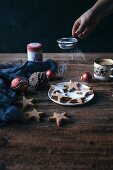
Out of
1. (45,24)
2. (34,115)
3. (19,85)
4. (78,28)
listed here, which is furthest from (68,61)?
(45,24)

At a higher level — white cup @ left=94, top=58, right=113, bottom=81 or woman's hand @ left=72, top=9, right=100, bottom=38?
woman's hand @ left=72, top=9, right=100, bottom=38

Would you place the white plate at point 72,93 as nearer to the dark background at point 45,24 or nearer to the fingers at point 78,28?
the fingers at point 78,28

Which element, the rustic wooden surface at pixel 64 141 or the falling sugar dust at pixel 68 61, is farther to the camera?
the falling sugar dust at pixel 68 61

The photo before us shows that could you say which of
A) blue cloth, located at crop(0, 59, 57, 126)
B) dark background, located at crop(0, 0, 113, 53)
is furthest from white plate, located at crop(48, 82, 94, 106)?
dark background, located at crop(0, 0, 113, 53)

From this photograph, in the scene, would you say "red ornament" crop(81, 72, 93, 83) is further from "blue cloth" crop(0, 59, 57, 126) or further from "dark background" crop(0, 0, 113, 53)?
"dark background" crop(0, 0, 113, 53)

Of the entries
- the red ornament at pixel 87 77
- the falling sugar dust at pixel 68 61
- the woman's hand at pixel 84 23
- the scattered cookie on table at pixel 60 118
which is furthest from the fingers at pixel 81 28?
the scattered cookie on table at pixel 60 118

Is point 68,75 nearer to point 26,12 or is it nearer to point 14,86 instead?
point 14,86

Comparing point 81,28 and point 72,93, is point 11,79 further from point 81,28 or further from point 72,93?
point 81,28
